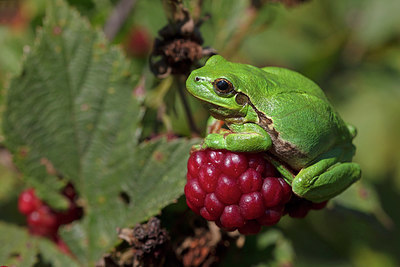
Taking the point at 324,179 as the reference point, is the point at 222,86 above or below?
above

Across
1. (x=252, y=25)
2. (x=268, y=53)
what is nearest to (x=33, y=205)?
(x=252, y=25)

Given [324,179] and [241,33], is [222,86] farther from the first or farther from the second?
[241,33]

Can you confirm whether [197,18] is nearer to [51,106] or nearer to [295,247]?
[51,106]

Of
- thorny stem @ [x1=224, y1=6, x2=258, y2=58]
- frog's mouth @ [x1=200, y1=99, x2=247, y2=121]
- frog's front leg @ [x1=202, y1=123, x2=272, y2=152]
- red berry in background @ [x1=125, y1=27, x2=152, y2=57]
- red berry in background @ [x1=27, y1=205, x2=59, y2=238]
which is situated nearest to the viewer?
frog's front leg @ [x1=202, y1=123, x2=272, y2=152]

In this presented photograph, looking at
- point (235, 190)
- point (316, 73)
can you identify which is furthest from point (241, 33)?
point (235, 190)

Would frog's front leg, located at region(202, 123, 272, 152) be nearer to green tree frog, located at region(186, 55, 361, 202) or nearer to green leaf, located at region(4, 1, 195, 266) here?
green tree frog, located at region(186, 55, 361, 202)

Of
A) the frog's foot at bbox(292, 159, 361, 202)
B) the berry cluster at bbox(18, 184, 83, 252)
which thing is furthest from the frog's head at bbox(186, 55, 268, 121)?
the berry cluster at bbox(18, 184, 83, 252)

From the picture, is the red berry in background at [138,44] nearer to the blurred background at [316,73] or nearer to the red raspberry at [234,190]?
the blurred background at [316,73]
